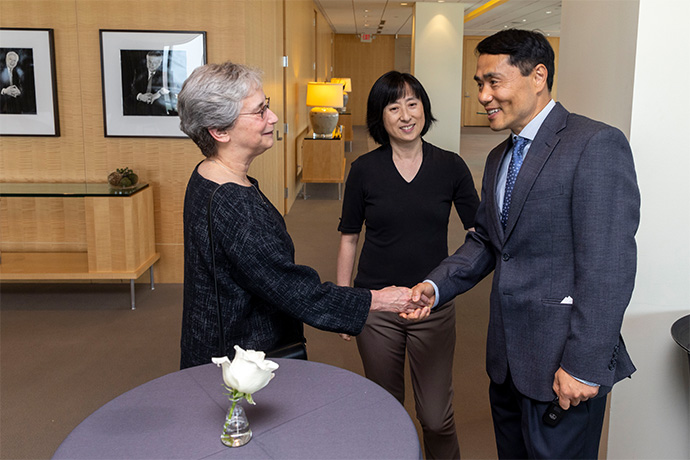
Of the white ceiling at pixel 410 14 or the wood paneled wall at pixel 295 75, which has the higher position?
the white ceiling at pixel 410 14

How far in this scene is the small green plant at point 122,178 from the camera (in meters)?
5.33

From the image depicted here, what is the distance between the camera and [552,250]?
73.6 inches

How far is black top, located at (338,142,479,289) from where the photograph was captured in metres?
2.68

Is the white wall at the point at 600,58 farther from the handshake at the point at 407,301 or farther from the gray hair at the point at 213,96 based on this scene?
the gray hair at the point at 213,96

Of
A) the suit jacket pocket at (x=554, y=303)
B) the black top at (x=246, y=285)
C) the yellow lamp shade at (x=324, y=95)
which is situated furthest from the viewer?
the yellow lamp shade at (x=324, y=95)

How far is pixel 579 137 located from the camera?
5.91ft

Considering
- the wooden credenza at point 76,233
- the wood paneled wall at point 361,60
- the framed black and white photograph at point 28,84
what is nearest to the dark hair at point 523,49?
the wooden credenza at point 76,233

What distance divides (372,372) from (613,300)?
4.14 ft

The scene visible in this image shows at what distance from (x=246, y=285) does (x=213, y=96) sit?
0.62 m

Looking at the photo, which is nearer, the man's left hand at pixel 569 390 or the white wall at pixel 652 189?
the man's left hand at pixel 569 390

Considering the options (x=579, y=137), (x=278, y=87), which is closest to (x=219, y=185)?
(x=579, y=137)

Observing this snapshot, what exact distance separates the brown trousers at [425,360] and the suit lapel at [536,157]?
0.87m

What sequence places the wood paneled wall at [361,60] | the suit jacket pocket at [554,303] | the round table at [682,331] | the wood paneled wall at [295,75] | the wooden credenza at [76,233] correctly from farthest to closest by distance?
1. the wood paneled wall at [361,60]
2. the wood paneled wall at [295,75]
3. the wooden credenza at [76,233]
4. the round table at [682,331]
5. the suit jacket pocket at [554,303]

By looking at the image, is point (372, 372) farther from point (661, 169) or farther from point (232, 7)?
point (232, 7)
